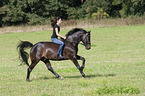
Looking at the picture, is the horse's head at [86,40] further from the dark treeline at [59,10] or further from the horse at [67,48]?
the dark treeline at [59,10]

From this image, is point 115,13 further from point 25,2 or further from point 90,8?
point 25,2

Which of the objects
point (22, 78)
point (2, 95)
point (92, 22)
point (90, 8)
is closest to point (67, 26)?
point (92, 22)

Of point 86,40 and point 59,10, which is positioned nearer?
point 86,40

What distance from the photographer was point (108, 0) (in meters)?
65.6

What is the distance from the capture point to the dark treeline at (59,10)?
62938 millimetres

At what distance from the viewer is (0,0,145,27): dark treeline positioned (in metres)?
62.9

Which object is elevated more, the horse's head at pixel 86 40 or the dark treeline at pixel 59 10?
the horse's head at pixel 86 40

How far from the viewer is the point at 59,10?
67.1 m

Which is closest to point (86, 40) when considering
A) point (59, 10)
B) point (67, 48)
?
point (67, 48)

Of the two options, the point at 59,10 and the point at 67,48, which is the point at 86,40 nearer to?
the point at 67,48

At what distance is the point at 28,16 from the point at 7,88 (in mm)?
54533

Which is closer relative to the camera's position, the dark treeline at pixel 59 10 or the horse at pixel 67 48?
the horse at pixel 67 48

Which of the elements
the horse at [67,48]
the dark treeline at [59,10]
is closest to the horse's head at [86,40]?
the horse at [67,48]

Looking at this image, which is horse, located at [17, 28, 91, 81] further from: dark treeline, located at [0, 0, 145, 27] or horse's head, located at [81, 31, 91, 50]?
dark treeline, located at [0, 0, 145, 27]
